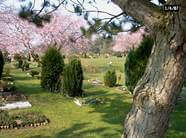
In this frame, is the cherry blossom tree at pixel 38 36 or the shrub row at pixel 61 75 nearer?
the shrub row at pixel 61 75

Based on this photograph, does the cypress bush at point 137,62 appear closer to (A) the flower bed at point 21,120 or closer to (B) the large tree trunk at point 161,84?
(A) the flower bed at point 21,120

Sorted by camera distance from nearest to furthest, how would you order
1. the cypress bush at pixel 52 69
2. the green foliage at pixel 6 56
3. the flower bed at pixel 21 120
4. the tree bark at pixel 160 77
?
the tree bark at pixel 160 77 → the flower bed at pixel 21 120 → the cypress bush at pixel 52 69 → the green foliage at pixel 6 56

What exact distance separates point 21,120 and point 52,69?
21.8 feet

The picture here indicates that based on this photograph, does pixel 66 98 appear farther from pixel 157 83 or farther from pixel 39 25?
pixel 157 83

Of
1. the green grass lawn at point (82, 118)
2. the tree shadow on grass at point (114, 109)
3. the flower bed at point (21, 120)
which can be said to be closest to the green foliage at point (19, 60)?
the green grass lawn at point (82, 118)

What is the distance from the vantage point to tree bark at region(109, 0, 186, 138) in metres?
3.45

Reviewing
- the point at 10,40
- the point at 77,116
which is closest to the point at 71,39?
the point at 77,116

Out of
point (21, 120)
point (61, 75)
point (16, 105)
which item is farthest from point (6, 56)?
point (21, 120)

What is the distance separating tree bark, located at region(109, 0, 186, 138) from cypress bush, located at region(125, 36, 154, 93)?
9.52 m

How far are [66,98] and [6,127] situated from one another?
5149 mm

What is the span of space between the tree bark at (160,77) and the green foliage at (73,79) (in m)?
11.2

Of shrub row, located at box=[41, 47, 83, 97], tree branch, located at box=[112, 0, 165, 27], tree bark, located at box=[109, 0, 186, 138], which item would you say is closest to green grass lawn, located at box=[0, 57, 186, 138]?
shrub row, located at box=[41, 47, 83, 97]

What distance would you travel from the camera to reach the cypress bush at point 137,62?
1323cm

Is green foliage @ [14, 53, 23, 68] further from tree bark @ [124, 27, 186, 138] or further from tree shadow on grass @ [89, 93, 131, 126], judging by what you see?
tree bark @ [124, 27, 186, 138]
